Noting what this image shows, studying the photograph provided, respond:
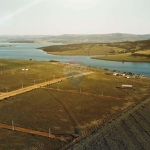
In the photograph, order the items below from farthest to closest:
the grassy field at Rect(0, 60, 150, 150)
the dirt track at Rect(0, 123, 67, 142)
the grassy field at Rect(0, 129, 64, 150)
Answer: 1. the grassy field at Rect(0, 60, 150, 150)
2. the dirt track at Rect(0, 123, 67, 142)
3. the grassy field at Rect(0, 129, 64, 150)

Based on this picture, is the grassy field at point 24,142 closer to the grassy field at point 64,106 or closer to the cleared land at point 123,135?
the grassy field at point 64,106

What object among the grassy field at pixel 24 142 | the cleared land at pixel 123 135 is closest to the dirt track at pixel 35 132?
the grassy field at pixel 24 142

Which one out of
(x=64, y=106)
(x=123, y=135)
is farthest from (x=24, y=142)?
(x=64, y=106)

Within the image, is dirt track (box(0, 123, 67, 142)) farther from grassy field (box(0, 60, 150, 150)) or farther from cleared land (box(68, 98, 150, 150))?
cleared land (box(68, 98, 150, 150))

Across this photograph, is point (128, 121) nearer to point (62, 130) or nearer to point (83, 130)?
point (83, 130)

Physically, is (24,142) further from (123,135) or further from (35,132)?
(123,135)

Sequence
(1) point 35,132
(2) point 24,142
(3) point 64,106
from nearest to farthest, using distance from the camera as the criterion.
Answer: (2) point 24,142 → (1) point 35,132 → (3) point 64,106

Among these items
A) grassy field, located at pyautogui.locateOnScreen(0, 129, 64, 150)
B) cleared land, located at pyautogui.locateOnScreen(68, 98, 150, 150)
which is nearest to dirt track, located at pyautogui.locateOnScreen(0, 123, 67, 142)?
grassy field, located at pyautogui.locateOnScreen(0, 129, 64, 150)

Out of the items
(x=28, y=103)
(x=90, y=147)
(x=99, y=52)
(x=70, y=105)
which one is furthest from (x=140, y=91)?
(x=99, y=52)
